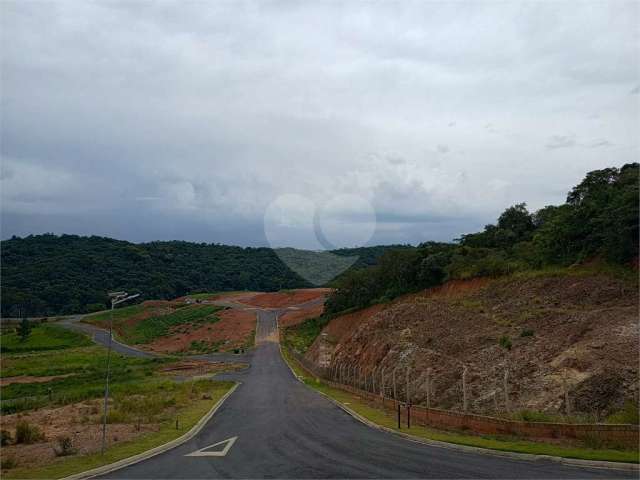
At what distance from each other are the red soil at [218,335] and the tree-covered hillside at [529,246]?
22.3 metres

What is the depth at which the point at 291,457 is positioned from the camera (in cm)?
1778

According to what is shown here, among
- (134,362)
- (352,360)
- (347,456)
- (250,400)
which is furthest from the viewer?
(134,362)

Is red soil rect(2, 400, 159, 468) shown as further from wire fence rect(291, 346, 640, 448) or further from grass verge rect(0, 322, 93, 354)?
grass verge rect(0, 322, 93, 354)

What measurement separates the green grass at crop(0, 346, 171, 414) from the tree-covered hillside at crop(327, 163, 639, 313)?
26.1 meters

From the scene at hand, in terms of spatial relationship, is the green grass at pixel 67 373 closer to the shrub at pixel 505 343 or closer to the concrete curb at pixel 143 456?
the concrete curb at pixel 143 456

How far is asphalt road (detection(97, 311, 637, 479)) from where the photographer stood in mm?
14492

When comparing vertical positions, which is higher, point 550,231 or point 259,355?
point 550,231

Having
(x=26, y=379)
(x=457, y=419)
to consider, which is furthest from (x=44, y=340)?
(x=457, y=419)

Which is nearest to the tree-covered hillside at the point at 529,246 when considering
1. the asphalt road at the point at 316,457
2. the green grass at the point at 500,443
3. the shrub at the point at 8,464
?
the green grass at the point at 500,443

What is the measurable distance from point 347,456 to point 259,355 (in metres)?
55.5

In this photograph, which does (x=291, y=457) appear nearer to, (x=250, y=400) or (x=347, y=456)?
(x=347, y=456)

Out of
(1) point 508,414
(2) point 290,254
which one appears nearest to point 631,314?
(1) point 508,414

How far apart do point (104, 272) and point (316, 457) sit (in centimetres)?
14919

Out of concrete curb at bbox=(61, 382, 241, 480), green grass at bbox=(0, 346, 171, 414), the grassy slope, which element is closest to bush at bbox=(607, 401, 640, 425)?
concrete curb at bbox=(61, 382, 241, 480)
